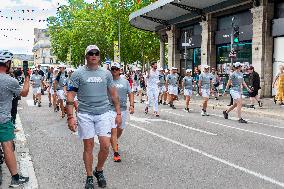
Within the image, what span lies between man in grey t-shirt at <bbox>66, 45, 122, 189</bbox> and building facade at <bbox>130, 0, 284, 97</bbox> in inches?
601

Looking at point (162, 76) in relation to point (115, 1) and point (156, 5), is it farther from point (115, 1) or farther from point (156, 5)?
point (115, 1)

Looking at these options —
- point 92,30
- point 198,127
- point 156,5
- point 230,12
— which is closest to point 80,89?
point 198,127

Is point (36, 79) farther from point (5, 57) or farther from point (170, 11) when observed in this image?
point (5, 57)

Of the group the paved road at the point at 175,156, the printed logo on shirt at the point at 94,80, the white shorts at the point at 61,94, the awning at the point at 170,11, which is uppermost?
the awning at the point at 170,11

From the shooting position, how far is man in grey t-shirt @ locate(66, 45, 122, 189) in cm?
593

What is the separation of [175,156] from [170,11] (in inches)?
984

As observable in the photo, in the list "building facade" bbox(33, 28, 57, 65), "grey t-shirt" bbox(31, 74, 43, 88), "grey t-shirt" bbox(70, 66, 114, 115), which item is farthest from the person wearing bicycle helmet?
"building facade" bbox(33, 28, 57, 65)

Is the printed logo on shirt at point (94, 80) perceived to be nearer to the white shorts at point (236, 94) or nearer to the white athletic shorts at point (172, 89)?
the white shorts at point (236, 94)

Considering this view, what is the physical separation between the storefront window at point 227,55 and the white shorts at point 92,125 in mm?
21039

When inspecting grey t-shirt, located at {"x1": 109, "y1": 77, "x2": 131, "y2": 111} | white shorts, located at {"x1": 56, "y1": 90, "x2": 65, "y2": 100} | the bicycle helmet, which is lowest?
white shorts, located at {"x1": 56, "y1": 90, "x2": 65, "y2": 100}

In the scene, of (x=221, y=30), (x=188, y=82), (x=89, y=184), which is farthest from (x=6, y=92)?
(x=221, y=30)

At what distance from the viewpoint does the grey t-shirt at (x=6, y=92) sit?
19.4 feet

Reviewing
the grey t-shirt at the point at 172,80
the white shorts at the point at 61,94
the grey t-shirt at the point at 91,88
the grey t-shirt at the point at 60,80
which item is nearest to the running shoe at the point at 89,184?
the grey t-shirt at the point at 91,88

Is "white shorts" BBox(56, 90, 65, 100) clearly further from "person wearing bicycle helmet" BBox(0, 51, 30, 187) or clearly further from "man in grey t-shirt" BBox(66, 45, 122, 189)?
"man in grey t-shirt" BBox(66, 45, 122, 189)
